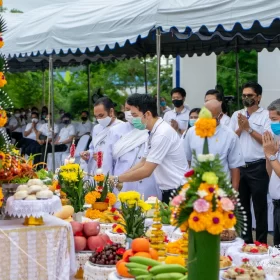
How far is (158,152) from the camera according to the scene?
575 cm

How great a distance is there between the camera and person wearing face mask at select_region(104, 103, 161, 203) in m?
6.58

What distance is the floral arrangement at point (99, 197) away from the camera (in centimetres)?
559

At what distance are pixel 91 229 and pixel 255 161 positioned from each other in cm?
306

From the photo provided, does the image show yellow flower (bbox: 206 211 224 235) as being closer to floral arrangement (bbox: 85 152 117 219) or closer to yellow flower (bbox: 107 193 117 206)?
floral arrangement (bbox: 85 152 117 219)

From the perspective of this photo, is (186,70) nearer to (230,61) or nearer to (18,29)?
(18,29)

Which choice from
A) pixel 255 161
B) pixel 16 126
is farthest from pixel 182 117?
pixel 16 126

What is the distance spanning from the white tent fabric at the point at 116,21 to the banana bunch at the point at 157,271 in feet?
11.3

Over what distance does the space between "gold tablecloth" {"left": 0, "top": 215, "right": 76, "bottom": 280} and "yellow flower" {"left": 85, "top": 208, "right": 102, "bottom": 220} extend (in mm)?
845

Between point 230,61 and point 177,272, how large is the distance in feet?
71.7

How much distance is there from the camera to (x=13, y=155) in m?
4.82

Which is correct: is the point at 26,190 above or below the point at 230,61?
below

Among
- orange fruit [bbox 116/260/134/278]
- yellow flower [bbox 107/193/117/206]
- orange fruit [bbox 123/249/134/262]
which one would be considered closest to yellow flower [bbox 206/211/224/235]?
orange fruit [bbox 116/260/134/278]

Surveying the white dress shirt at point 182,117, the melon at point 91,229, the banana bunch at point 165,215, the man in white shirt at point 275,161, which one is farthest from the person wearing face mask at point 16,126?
the melon at point 91,229

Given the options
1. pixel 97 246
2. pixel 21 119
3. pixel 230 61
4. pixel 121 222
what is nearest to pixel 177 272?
pixel 97 246
